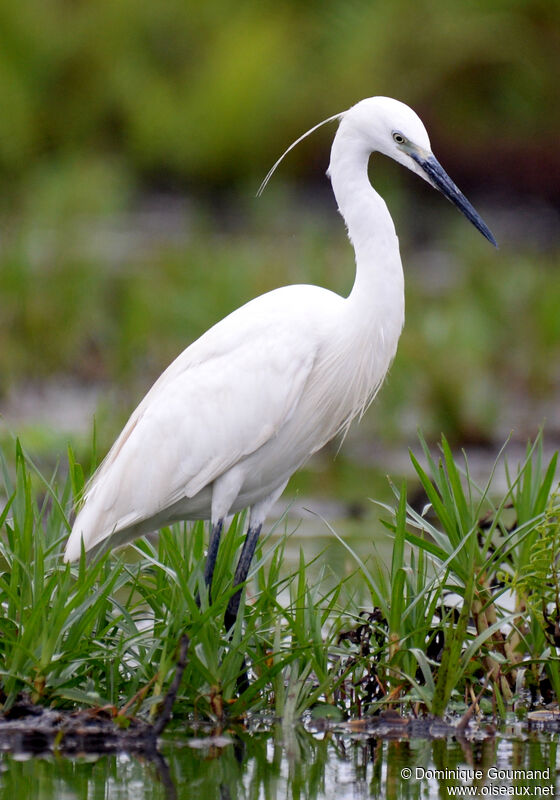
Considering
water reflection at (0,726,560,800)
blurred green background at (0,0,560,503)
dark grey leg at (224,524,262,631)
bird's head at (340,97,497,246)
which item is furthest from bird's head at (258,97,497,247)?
blurred green background at (0,0,560,503)

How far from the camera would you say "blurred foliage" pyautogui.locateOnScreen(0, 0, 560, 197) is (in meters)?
17.5

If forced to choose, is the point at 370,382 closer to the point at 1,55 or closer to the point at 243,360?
the point at 243,360

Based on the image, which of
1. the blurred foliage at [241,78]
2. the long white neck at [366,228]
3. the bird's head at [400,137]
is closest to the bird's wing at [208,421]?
the long white neck at [366,228]

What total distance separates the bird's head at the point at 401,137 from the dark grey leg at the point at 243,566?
109 cm

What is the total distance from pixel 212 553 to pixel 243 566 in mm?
95

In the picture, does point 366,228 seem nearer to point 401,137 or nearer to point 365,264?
point 365,264

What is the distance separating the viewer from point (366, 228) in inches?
161

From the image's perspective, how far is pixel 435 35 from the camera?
704 inches

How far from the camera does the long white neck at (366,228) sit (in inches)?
161

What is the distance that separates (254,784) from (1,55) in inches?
636

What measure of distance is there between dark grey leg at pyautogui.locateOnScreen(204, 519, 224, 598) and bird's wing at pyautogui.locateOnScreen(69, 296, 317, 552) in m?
0.12

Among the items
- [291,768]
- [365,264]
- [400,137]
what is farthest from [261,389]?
[291,768]

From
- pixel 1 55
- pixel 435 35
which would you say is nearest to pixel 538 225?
pixel 435 35

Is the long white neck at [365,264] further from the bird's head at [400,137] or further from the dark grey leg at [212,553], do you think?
the dark grey leg at [212,553]
